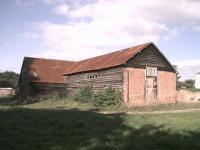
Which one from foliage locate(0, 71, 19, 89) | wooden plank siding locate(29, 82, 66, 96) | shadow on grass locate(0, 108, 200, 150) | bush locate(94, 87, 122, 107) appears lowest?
shadow on grass locate(0, 108, 200, 150)

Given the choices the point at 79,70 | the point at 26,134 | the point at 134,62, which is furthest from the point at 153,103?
the point at 26,134

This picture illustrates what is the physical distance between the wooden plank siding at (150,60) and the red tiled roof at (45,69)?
1678cm

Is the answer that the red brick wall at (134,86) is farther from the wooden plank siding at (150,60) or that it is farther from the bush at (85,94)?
the bush at (85,94)

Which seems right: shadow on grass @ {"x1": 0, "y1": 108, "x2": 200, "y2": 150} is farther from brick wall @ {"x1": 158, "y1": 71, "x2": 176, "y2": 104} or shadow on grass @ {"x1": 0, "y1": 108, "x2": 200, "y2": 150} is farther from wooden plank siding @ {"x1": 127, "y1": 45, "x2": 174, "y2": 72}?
brick wall @ {"x1": 158, "y1": 71, "x2": 176, "y2": 104}

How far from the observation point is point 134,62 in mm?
31609

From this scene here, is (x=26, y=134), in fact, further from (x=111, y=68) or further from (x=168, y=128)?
(x=111, y=68)

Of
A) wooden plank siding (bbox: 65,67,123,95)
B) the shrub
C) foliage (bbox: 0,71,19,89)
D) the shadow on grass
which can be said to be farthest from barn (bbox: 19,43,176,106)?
foliage (bbox: 0,71,19,89)

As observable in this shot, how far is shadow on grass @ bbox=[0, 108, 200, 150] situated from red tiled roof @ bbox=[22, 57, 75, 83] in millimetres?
28673

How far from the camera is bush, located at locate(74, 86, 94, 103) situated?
115 feet

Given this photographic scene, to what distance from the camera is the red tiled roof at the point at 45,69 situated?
45.6 metres

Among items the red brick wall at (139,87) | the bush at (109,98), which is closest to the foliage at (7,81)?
the bush at (109,98)

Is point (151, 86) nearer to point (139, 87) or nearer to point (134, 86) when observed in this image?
point (139, 87)

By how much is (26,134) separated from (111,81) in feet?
64.6

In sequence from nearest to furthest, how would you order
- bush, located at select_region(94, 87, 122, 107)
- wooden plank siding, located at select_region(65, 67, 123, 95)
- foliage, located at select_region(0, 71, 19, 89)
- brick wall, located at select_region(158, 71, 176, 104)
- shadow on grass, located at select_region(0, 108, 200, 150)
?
shadow on grass, located at select_region(0, 108, 200, 150), bush, located at select_region(94, 87, 122, 107), wooden plank siding, located at select_region(65, 67, 123, 95), brick wall, located at select_region(158, 71, 176, 104), foliage, located at select_region(0, 71, 19, 89)
